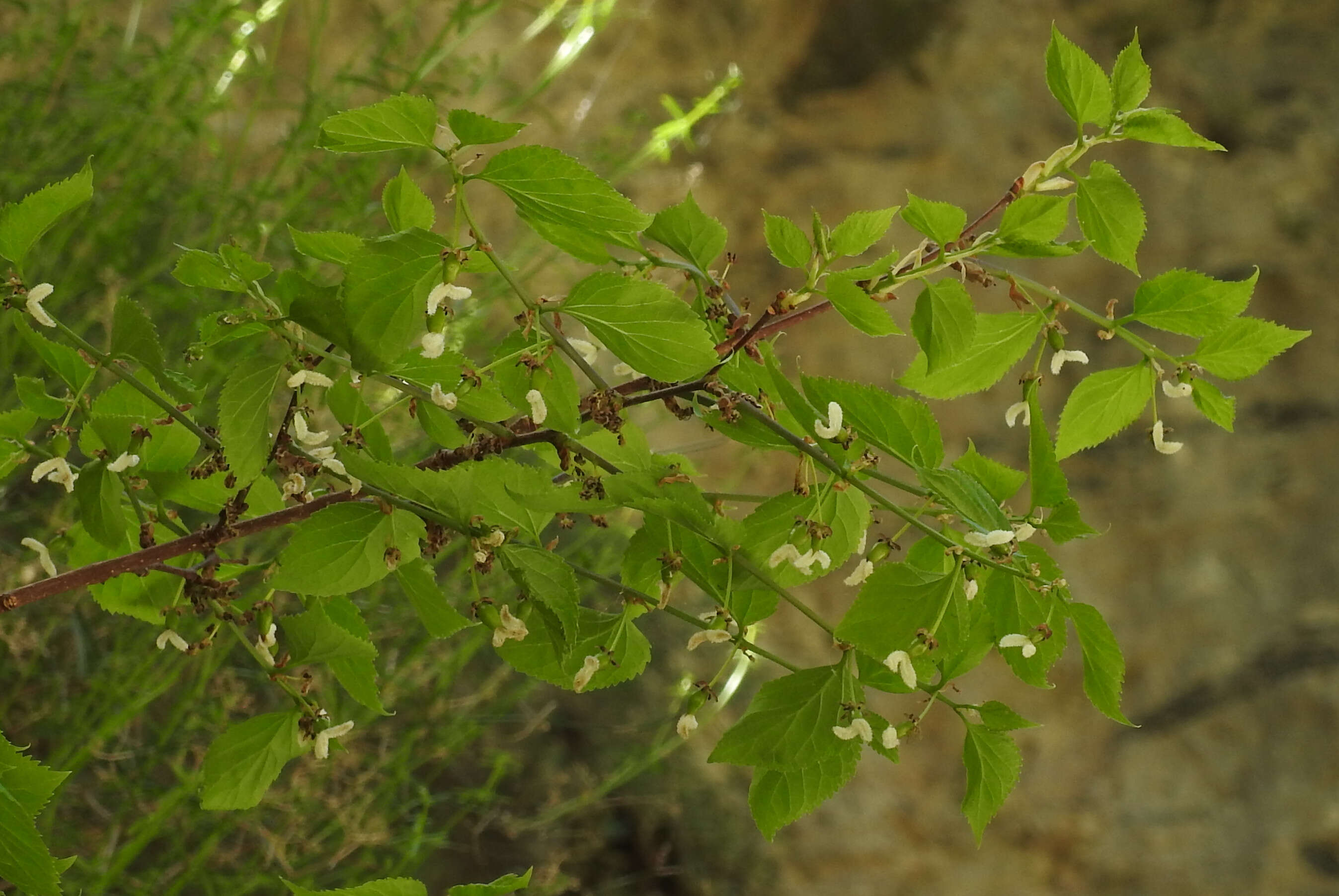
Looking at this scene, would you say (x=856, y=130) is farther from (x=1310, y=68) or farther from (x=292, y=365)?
(x=292, y=365)

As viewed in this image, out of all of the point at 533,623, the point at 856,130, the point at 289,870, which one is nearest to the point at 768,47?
the point at 856,130

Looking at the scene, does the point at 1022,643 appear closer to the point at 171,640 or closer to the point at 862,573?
the point at 862,573

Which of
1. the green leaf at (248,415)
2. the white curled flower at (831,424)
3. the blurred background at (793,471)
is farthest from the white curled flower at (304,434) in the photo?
the blurred background at (793,471)

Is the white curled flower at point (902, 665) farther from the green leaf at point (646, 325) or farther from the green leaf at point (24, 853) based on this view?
the green leaf at point (24, 853)

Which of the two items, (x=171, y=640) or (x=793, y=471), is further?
(x=793, y=471)

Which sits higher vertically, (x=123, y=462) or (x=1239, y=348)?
(x=123, y=462)

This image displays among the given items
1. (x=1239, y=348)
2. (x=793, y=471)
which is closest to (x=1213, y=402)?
(x=1239, y=348)
